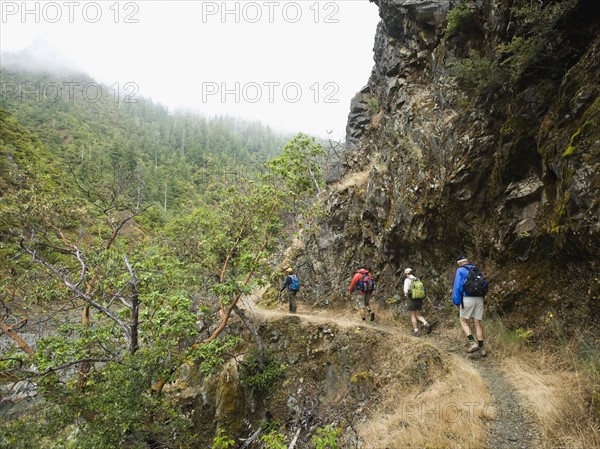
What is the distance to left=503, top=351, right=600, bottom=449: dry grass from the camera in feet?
14.0

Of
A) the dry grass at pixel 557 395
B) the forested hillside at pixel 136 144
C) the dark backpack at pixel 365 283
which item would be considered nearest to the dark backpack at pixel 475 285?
the dry grass at pixel 557 395

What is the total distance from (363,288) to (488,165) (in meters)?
6.08

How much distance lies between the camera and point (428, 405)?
6.25 meters

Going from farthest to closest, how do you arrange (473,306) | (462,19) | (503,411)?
(462,19), (473,306), (503,411)

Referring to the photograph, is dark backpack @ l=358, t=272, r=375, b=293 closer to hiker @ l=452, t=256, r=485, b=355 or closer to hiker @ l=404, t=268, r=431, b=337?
hiker @ l=404, t=268, r=431, b=337

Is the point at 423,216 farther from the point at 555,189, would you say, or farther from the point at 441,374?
the point at 441,374

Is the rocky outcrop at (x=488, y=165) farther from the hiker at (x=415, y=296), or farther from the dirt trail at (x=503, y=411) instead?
the dirt trail at (x=503, y=411)

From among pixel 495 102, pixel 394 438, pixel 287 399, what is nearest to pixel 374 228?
pixel 495 102

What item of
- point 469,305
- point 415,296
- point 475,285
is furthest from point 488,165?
point 469,305

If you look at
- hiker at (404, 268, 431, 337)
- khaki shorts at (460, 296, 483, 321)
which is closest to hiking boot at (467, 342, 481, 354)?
khaki shorts at (460, 296, 483, 321)

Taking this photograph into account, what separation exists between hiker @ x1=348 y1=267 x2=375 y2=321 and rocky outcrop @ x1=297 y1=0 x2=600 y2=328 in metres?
1.26

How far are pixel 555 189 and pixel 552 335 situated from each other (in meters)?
3.51

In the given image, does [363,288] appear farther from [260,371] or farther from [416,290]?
[260,371]

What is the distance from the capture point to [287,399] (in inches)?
463
